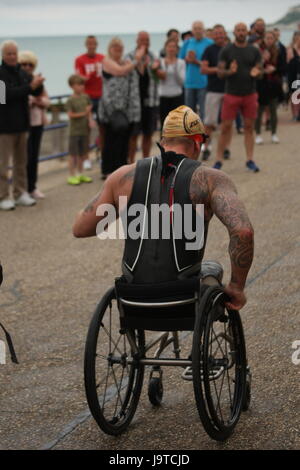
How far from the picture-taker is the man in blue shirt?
48.9 ft

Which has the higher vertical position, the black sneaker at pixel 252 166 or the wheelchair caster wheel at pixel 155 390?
the wheelchair caster wheel at pixel 155 390

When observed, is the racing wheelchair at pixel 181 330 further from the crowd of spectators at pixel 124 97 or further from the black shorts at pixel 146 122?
the black shorts at pixel 146 122

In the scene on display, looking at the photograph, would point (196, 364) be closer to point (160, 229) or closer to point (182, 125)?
point (160, 229)

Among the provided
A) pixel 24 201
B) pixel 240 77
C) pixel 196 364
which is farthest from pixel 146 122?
pixel 196 364

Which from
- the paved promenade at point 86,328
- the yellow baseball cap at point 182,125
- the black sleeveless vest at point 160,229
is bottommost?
the paved promenade at point 86,328

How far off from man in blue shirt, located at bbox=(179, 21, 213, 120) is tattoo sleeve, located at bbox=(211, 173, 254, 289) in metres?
10.7

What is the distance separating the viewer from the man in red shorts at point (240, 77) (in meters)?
12.4

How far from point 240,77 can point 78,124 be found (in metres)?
2.37

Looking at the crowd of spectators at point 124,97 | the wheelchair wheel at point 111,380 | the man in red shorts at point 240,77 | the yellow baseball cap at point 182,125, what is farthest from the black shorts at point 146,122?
the yellow baseball cap at point 182,125

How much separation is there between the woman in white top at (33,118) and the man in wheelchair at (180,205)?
709cm

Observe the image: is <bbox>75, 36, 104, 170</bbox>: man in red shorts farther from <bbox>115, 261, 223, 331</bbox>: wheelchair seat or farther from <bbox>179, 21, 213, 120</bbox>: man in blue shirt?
<bbox>115, 261, 223, 331</bbox>: wheelchair seat

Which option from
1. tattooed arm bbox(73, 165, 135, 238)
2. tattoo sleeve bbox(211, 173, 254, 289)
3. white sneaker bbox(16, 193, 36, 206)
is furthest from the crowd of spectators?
tattoo sleeve bbox(211, 173, 254, 289)

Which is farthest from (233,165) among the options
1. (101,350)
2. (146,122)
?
(101,350)

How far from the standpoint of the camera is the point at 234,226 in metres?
4.26
